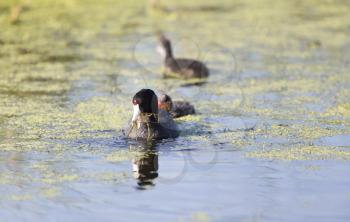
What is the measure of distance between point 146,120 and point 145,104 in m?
0.20

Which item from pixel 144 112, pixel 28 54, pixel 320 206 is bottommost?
pixel 320 206

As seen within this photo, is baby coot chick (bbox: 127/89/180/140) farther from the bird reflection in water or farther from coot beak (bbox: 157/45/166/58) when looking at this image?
coot beak (bbox: 157/45/166/58)

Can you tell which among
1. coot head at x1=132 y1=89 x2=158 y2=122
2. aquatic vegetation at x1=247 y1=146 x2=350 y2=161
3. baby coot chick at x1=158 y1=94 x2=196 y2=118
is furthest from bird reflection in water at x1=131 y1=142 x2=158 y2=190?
baby coot chick at x1=158 y1=94 x2=196 y2=118

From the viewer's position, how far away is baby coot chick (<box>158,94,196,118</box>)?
32.2ft

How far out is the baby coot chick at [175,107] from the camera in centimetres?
983

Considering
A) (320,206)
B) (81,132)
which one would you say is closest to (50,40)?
(81,132)

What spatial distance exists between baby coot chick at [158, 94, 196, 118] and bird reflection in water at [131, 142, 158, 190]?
131 centimetres

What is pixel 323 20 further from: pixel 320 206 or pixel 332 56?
pixel 320 206

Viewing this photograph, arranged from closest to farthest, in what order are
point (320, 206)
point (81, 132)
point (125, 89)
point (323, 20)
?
point (320, 206)
point (81, 132)
point (125, 89)
point (323, 20)

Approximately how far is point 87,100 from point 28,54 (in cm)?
341

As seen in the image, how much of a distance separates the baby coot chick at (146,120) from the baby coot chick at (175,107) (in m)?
0.89

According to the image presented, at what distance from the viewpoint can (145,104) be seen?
342 inches

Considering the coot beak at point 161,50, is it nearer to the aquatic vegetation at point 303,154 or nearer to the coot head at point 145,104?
the coot head at point 145,104

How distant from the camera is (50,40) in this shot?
50.1ft
